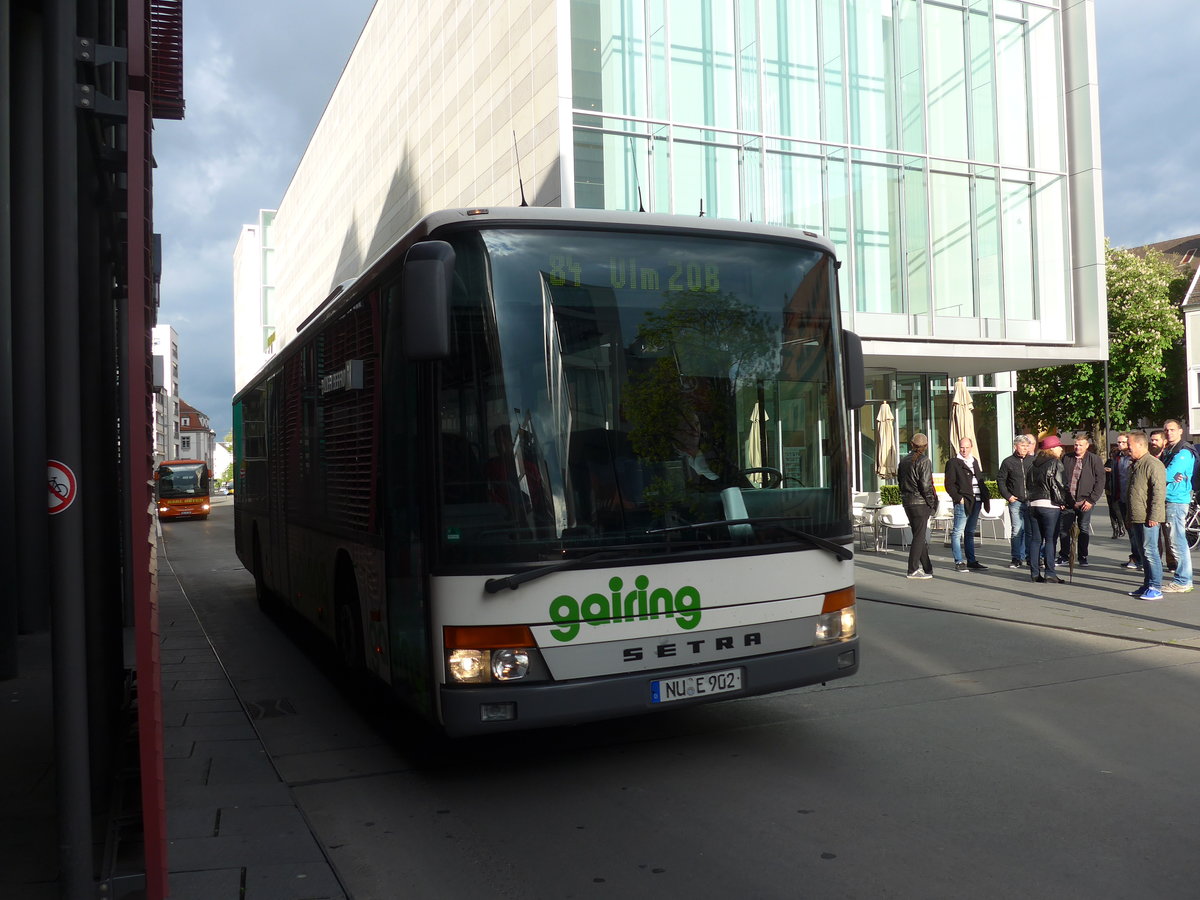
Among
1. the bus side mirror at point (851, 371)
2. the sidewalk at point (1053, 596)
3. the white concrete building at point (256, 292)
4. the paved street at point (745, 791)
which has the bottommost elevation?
the sidewalk at point (1053, 596)

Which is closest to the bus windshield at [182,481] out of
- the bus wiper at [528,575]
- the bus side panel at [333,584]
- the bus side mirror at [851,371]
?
the bus side panel at [333,584]

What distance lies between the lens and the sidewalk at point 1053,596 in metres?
9.45

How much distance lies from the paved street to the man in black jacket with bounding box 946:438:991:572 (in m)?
5.43

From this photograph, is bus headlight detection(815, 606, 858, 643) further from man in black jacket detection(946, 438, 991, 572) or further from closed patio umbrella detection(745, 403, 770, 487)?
man in black jacket detection(946, 438, 991, 572)

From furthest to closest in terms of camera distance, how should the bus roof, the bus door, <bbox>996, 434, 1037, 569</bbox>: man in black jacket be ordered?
<bbox>996, 434, 1037, 569</bbox>: man in black jacket → the bus door → the bus roof

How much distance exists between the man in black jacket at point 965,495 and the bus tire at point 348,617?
8.91m

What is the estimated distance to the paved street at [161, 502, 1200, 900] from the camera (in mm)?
3938

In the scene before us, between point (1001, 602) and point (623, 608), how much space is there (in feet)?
24.2

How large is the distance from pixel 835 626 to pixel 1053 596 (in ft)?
22.8

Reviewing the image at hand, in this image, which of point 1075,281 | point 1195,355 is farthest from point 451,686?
point 1195,355

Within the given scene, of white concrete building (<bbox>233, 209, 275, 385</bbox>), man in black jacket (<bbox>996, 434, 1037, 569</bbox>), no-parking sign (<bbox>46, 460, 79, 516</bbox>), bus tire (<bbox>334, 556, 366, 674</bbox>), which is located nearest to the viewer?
no-parking sign (<bbox>46, 460, 79, 516</bbox>)

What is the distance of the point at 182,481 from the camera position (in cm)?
4150

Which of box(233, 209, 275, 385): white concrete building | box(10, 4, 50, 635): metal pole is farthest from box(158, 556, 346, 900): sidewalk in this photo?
box(233, 209, 275, 385): white concrete building

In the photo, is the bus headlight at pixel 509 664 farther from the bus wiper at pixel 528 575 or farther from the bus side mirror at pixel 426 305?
the bus side mirror at pixel 426 305
